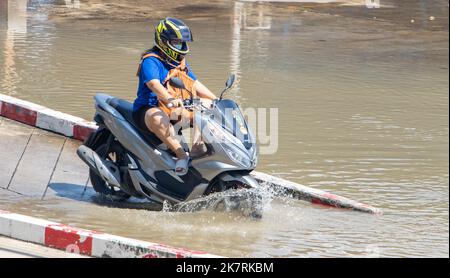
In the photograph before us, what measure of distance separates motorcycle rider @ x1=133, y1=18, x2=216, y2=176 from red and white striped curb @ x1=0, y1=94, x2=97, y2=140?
157 centimetres

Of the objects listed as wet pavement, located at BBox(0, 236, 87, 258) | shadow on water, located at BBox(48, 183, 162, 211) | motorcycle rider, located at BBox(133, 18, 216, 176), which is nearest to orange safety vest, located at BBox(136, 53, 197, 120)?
motorcycle rider, located at BBox(133, 18, 216, 176)

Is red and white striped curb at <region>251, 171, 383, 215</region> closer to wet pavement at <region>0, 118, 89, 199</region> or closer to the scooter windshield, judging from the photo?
the scooter windshield

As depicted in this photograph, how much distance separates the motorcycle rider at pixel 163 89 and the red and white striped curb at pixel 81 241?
1.34 metres

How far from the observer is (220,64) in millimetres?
14961

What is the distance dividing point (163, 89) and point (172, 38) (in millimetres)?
406

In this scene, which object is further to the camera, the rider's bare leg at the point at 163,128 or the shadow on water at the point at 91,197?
the shadow on water at the point at 91,197

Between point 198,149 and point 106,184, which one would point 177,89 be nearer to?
point 198,149

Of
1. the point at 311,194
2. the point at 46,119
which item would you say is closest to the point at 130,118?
the point at 311,194

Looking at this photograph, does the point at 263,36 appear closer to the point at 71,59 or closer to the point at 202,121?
the point at 71,59

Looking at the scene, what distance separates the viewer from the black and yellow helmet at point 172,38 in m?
8.30

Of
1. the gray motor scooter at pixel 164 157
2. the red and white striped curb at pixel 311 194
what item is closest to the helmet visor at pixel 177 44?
the gray motor scooter at pixel 164 157

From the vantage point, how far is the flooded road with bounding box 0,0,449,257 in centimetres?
802

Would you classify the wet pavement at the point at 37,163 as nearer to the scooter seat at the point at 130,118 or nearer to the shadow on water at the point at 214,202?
the shadow on water at the point at 214,202
